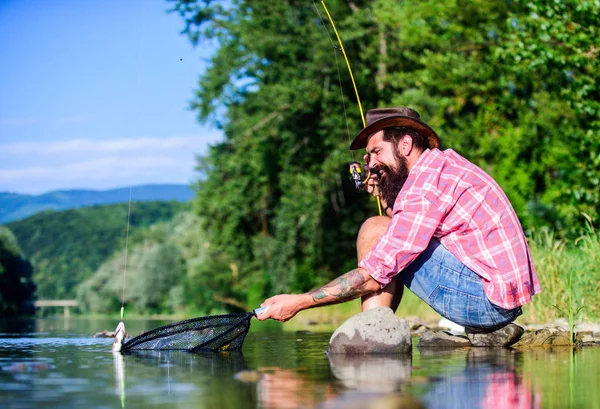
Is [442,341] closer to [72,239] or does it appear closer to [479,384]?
[479,384]

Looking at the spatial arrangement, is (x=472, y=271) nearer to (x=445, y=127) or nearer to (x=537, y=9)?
(x=537, y=9)

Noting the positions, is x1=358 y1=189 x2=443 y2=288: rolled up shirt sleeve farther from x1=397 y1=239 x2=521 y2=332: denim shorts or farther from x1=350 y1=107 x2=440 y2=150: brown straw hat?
x1=350 y1=107 x2=440 y2=150: brown straw hat

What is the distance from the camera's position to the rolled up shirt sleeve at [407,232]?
5.20m

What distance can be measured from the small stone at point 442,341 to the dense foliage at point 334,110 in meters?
10.6

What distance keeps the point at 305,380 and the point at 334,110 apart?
21.9 meters

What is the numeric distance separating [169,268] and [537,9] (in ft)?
207

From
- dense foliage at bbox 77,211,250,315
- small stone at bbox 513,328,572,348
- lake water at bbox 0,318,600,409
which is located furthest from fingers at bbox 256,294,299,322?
dense foliage at bbox 77,211,250,315

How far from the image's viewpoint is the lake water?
3.46 m

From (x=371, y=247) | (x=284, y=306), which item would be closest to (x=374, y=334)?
(x=371, y=247)

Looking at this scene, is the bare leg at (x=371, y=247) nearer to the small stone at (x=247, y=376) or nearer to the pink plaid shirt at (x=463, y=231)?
the pink plaid shirt at (x=463, y=231)

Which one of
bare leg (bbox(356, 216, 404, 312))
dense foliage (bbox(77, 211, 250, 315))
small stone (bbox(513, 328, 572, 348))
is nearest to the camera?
bare leg (bbox(356, 216, 404, 312))

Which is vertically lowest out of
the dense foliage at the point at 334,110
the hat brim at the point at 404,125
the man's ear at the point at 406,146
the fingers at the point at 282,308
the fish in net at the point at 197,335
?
the fish in net at the point at 197,335

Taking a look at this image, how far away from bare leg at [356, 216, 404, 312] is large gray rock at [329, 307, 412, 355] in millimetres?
61

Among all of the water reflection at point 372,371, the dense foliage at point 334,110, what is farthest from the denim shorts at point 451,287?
the dense foliage at point 334,110
